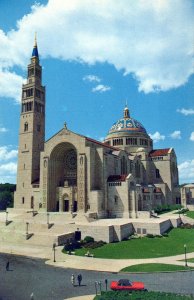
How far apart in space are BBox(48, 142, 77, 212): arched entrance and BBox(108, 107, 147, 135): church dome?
23.4 meters

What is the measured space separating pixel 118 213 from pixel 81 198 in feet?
25.3

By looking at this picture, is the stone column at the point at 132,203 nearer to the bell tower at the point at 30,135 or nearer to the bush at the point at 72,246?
the bush at the point at 72,246

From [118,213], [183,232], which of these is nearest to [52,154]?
[118,213]

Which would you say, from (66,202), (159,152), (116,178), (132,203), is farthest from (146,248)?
(159,152)

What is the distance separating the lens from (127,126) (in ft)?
275

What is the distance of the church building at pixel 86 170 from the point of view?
56.0m

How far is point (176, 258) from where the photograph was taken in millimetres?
31547

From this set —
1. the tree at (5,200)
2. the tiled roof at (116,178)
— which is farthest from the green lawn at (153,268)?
the tree at (5,200)

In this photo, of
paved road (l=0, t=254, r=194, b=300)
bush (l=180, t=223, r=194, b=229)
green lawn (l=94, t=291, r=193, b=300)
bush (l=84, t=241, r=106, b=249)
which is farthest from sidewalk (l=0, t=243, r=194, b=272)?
bush (l=180, t=223, r=194, b=229)

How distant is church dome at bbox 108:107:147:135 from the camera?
82.5 m

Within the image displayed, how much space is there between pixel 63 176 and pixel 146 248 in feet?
107

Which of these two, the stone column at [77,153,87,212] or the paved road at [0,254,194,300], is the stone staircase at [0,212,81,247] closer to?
the paved road at [0,254,194,300]

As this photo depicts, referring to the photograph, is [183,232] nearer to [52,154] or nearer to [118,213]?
[118,213]

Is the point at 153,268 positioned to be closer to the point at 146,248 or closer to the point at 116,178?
the point at 146,248
